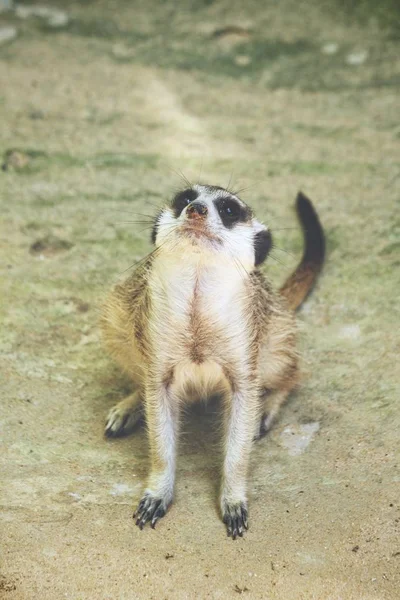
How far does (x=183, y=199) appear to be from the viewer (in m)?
2.57

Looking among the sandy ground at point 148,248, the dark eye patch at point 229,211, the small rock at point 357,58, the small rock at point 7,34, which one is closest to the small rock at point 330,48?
the sandy ground at point 148,248

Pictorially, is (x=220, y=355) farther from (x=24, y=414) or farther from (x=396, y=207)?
(x=396, y=207)

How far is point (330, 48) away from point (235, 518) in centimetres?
420

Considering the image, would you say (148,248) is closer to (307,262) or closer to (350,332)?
(307,262)

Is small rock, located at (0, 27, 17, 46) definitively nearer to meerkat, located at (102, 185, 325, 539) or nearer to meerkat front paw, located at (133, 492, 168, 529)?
meerkat, located at (102, 185, 325, 539)

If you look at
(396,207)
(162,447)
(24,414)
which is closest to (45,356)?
(24,414)

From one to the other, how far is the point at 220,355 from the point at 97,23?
4.32 metres

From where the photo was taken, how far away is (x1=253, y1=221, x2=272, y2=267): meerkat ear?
8.41ft

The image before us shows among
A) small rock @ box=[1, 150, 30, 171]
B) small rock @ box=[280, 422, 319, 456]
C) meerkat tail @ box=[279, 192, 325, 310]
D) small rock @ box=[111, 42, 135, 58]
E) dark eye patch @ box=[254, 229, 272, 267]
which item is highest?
dark eye patch @ box=[254, 229, 272, 267]

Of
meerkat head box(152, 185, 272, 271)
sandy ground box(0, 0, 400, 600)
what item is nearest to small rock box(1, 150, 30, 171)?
sandy ground box(0, 0, 400, 600)

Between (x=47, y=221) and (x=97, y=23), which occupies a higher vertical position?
(x=97, y=23)

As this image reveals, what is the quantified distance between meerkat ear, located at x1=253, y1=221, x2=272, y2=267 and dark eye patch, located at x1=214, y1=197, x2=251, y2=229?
0.24 feet

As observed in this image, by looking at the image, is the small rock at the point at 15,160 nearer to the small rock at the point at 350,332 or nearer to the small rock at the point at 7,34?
the small rock at the point at 7,34

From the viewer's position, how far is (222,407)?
9.20 feet
